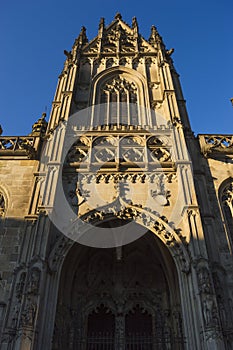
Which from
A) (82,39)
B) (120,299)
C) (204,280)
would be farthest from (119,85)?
(204,280)

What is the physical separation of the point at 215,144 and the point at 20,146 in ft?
26.1

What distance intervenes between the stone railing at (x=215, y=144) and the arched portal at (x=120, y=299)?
13.4 feet

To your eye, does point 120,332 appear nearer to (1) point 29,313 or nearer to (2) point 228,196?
(1) point 29,313

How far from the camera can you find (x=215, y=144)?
12641mm

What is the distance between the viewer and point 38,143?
1276 cm

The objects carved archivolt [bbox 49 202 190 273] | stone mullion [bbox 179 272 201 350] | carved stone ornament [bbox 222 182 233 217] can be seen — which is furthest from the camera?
carved stone ornament [bbox 222 182 233 217]

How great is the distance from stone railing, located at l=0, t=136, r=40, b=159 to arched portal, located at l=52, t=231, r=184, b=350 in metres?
4.09

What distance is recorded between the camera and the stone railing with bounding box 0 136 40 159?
1199cm

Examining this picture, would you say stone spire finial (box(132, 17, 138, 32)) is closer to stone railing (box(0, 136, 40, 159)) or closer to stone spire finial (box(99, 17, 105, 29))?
stone spire finial (box(99, 17, 105, 29))

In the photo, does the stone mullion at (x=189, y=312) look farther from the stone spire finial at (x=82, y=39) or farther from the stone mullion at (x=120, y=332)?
the stone spire finial at (x=82, y=39)

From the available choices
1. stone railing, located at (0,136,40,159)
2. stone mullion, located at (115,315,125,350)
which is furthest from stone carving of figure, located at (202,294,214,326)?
stone railing, located at (0,136,40,159)

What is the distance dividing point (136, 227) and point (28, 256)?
3.84 metres

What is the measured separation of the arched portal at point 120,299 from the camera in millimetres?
9594

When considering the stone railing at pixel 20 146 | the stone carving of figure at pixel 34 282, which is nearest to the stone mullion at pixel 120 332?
the stone carving of figure at pixel 34 282
